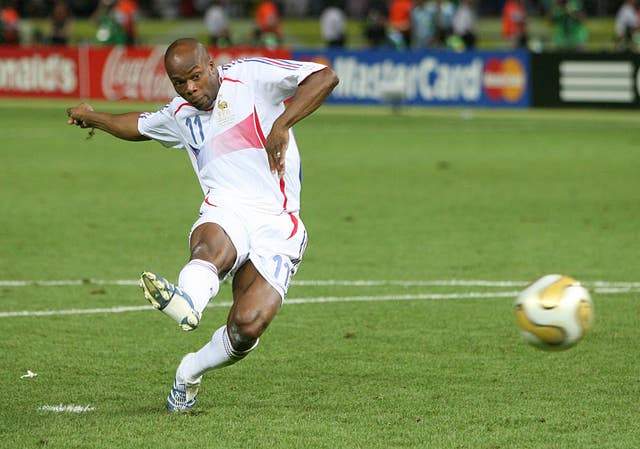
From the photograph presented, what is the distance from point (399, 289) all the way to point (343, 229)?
3.26m

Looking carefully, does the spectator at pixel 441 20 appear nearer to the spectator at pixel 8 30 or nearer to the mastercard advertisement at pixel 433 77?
the mastercard advertisement at pixel 433 77

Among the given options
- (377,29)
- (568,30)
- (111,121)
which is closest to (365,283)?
(111,121)

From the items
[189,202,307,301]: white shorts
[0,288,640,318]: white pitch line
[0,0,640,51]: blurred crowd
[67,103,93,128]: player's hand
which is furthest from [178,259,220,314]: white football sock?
[0,0,640,51]: blurred crowd

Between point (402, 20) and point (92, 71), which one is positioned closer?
point (92, 71)

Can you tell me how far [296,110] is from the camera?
20.5ft

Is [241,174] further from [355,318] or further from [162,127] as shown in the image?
[355,318]

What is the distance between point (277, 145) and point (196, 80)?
51cm

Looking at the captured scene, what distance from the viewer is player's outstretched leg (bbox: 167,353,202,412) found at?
20.5ft

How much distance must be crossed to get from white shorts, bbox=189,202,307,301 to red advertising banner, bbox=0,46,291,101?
23854mm

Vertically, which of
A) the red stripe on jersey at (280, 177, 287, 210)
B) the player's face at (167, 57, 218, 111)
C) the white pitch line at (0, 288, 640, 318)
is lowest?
the white pitch line at (0, 288, 640, 318)

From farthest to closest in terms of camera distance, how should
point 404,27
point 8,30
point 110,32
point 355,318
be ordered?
point 8,30, point 110,32, point 404,27, point 355,318

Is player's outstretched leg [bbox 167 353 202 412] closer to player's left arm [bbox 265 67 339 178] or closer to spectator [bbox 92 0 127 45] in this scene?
player's left arm [bbox 265 67 339 178]

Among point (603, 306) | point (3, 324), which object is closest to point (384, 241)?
point (603, 306)

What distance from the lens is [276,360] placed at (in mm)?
7477
